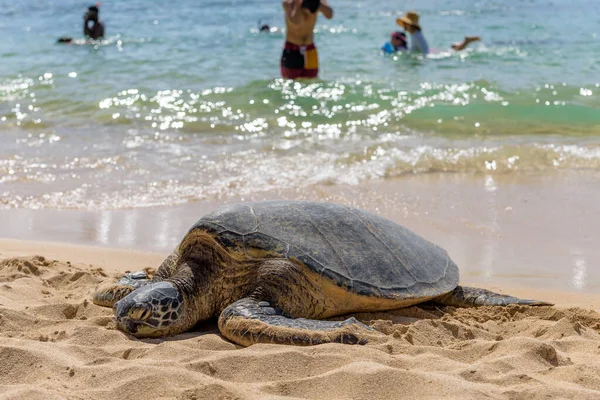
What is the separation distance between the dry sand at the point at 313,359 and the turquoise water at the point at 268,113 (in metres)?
2.63

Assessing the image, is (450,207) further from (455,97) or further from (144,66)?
(144,66)

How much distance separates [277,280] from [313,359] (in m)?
0.61

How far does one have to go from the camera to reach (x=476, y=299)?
157 inches

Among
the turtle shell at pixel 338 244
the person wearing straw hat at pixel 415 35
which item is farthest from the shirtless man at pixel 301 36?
the turtle shell at pixel 338 244

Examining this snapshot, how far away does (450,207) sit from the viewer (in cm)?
585

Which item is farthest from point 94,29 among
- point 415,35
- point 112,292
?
point 112,292

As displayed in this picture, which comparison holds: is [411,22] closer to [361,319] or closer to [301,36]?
[301,36]

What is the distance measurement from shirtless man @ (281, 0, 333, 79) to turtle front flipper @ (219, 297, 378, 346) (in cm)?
803

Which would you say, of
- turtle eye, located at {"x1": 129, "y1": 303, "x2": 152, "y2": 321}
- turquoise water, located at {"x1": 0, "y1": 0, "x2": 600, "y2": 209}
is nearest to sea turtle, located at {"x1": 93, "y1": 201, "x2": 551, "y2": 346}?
turtle eye, located at {"x1": 129, "y1": 303, "x2": 152, "y2": 321}

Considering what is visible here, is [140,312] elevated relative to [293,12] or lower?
lower

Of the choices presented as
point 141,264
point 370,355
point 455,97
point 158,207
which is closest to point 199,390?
point 370,355

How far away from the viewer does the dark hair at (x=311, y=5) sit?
1084 cm

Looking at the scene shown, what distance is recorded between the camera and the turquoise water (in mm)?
6859

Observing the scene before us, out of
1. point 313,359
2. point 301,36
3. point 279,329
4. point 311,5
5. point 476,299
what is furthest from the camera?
point 301,36
